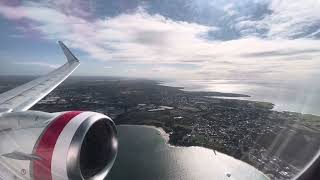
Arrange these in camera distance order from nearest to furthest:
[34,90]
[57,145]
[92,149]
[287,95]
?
1. [57,145]
2. [92,149]
3. [34,90]
4. [287,95]

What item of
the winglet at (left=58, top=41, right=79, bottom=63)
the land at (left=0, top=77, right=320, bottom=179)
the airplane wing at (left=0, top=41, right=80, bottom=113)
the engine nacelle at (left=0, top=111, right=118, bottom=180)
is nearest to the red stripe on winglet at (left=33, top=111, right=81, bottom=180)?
the engine nacelle at (left=0, top=111, right=118, bottom=180)

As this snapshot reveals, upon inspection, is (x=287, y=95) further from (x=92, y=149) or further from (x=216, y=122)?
(x=92, y=149)

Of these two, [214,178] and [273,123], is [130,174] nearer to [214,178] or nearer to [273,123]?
[214,178]

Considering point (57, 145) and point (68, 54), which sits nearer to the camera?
point (57, 145)

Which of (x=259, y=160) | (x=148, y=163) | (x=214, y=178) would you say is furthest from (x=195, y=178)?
(x=259, y=160)

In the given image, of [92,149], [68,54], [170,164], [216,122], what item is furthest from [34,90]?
[216,122]

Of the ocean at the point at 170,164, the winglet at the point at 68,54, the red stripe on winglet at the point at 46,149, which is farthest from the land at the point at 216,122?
the red stripe on winglet at the point at 46,149
